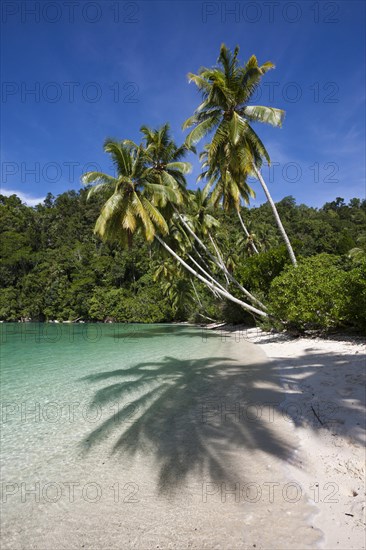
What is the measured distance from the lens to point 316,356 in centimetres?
1030

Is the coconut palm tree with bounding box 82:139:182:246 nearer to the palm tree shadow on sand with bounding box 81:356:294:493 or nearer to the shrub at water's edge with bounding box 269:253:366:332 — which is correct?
the shrub at water's edge with bounding box 269:253:366:332

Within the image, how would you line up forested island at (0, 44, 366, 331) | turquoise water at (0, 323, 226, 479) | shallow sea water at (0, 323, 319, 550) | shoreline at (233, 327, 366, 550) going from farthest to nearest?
forested island at (0, 44, 366, 331) < turquoise water at (0, 323, 226, 479) < shallow sea water at (0, 323, 319, 550) < shoreline at (233, 327, 366, 550)

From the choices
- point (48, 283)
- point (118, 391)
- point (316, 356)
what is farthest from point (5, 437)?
point (48, 283)

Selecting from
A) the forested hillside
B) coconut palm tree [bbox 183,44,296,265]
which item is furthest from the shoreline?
the forested hillside

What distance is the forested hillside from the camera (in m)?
43.0

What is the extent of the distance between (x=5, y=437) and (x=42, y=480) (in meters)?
2.05

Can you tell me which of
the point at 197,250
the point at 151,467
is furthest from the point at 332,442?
the point at 197,250

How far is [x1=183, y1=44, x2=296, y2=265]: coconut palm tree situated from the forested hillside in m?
18.5

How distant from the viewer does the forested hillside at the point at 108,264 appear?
141ft

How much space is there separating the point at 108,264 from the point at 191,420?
53.7 metres

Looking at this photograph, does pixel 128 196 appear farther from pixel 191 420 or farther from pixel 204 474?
pixel 204 474

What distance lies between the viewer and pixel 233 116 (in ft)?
49.2

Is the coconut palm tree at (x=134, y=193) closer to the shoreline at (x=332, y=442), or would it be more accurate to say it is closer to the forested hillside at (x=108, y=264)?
the shoreline at (x=332, y=442)

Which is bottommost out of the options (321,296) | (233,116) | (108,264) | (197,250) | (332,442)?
(332,442)
